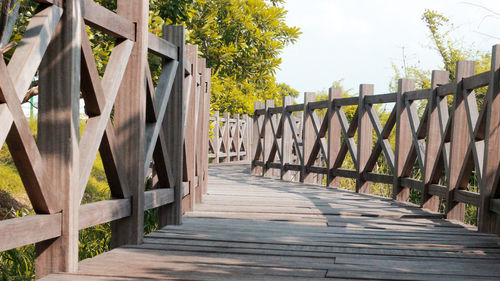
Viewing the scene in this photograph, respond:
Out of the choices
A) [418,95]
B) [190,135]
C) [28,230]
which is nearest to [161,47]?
[190,135]

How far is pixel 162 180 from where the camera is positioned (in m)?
4.25

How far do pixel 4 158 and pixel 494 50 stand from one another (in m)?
7.53

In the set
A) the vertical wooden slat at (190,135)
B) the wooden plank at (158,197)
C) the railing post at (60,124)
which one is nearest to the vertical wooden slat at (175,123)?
the wooden plank at (158,197)

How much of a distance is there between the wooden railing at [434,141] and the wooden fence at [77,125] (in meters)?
2.39

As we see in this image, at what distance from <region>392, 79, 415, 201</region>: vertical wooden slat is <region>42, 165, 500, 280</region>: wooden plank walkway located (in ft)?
3.93

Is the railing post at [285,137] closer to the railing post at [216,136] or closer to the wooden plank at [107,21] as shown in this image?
the railing post at [216,136]

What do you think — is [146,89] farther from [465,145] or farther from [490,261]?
[465,145]

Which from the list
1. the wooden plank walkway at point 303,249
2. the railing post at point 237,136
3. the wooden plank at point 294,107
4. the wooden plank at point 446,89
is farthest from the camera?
the railing post at point 237,136

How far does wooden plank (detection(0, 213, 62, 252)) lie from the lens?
7.13ft

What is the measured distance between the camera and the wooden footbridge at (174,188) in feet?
8.15

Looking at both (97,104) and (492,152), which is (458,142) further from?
(97,104)

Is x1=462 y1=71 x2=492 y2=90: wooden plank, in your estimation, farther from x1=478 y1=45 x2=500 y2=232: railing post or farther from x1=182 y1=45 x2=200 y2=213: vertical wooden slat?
x1=182 y1=45 x2=200 y2=213: vertical wooden slat

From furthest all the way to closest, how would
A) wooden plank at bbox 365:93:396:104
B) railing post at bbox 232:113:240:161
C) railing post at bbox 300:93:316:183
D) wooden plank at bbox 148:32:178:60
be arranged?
1. railing post at bbox 232:113:240:161
2. railing post at bbox 300:93:316:183
3. wooden plank at bbox 365:93:396:104
4. wooden plank at bbox 148:32:178:60

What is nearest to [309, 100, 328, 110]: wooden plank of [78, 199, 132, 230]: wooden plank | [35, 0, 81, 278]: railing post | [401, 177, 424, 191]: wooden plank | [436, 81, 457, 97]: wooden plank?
[401, 177, 424, 191]: wooden plank
